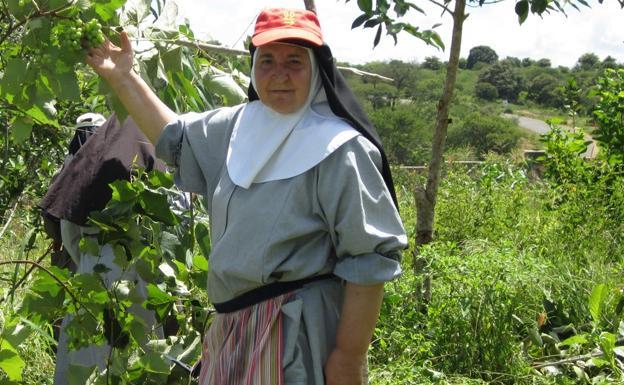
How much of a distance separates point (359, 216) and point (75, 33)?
31.7 inches

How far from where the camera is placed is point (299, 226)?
1.97 metres

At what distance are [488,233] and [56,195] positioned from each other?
10.3 feet

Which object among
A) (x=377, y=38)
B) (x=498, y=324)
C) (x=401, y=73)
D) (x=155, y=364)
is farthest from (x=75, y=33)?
(x=401, y=73)

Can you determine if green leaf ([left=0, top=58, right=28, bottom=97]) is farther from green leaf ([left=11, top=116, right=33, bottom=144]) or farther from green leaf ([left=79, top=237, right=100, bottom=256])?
green leaf ([left=79, top=237, right=100, bottom=256])

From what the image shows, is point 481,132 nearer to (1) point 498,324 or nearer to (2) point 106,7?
(1) point 498,324

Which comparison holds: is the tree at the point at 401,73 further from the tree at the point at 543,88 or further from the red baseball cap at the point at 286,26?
the red baseball cap at the point at 286,26

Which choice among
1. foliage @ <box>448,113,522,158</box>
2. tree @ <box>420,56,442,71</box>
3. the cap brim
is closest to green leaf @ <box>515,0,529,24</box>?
the cap brim

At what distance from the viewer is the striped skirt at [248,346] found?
201 centimetres

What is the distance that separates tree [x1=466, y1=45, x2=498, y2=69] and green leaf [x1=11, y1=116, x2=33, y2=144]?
63.2 m

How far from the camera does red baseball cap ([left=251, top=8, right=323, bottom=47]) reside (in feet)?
6.61

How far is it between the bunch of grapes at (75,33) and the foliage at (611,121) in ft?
16.5

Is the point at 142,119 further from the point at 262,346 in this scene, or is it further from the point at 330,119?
the point at 262,346

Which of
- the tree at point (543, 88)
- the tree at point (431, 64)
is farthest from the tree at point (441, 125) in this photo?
the tree at point (431, 64)

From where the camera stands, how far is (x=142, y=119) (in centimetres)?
224
